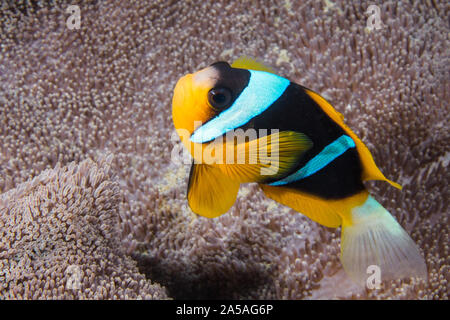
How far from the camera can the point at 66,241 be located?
3.30 feet

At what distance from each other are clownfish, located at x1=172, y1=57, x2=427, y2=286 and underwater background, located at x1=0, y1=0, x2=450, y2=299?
46 cm

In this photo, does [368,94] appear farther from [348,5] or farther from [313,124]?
[313,124]

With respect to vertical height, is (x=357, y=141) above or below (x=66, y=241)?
above

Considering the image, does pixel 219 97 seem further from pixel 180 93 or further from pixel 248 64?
pixel 248 64

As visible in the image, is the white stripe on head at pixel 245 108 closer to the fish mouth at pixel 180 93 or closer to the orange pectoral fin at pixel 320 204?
the fish mouth at pixel 180 93

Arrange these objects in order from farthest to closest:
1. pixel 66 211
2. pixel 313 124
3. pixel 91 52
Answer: pixel 91 52 → pixel 66 211 → pixel 313 124

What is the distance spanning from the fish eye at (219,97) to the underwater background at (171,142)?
596mm

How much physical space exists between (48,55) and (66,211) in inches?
31.8

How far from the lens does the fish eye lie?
0.61 meters

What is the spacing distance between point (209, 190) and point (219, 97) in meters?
0.18

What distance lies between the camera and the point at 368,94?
1.32 metres

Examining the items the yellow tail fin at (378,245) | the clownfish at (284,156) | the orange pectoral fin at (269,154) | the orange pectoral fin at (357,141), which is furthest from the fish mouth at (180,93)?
the yellow tail fin at (378,245)

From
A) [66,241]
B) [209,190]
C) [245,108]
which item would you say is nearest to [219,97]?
[245,108]

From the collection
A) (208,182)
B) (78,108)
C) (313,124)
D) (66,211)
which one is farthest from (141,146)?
(313,124)
